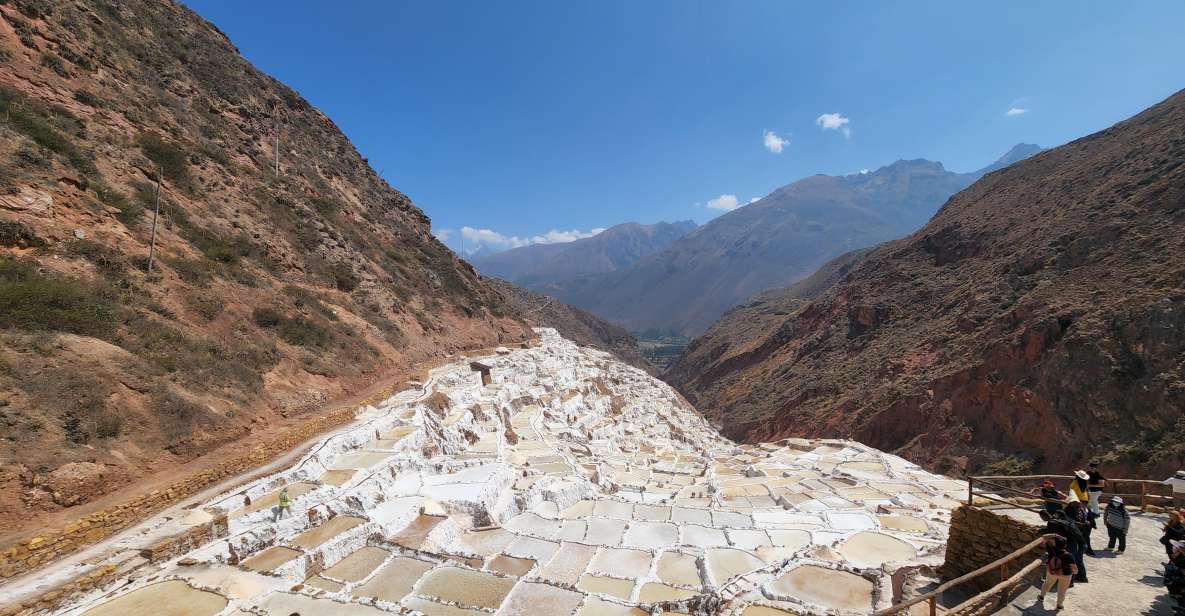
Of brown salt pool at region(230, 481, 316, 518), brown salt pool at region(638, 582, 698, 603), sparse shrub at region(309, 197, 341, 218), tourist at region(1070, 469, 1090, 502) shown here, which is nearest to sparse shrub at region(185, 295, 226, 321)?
brown salt pool at region(230, 481, 316, 518)

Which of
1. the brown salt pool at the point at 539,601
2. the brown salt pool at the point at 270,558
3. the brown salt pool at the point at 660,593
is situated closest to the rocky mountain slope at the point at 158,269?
the brown salt pool at the point at 270,558

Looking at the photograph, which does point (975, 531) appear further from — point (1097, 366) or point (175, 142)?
point (175, 142)

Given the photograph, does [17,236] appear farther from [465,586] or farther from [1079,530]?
[1079,530]

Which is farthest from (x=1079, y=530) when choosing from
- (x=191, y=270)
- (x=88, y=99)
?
(x=88, y=99)

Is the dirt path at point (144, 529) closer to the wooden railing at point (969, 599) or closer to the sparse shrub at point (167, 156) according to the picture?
the wooden railing at point (969, 599)

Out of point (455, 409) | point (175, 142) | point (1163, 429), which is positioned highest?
point (175, 142)

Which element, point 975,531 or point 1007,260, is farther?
point 1007,260

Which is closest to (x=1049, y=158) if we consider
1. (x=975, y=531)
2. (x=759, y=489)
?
(x=759, y=489)
